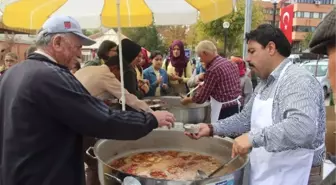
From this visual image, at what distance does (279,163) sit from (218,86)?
2050 millimetres

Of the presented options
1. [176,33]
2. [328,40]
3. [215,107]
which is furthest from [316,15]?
[328,40]

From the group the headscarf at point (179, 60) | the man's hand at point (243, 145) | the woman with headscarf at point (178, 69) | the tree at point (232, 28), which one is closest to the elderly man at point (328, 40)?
the man's hand at point (243, 145)

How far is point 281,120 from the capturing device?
1666mm

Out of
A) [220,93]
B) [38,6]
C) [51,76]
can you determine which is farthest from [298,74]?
[38,6]

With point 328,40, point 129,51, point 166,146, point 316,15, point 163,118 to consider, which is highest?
point 316,15

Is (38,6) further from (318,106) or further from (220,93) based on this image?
(318,106)

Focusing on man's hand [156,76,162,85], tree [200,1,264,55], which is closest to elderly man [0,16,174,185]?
man's hand [156,76,162,85]

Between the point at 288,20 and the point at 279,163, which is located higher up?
the point at 288,20

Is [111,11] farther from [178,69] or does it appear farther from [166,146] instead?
[178,69]

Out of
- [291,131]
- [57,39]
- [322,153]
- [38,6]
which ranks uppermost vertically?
[38,6]

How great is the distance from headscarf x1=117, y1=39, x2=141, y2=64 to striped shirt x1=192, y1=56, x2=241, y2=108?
33.6 inches

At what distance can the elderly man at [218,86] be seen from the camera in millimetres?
3703

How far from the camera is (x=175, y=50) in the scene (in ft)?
20.0

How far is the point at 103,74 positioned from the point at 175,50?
330 centimetres
